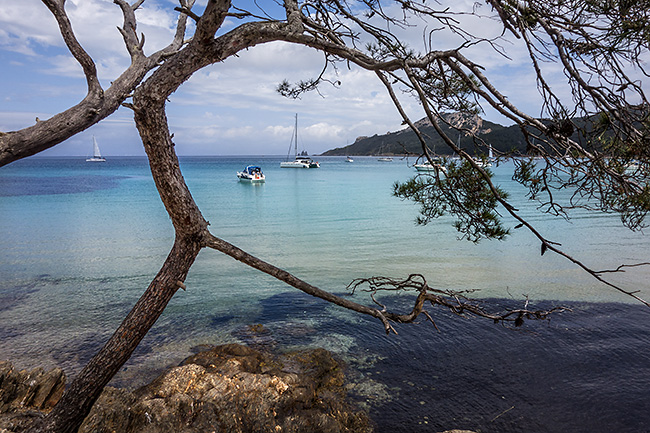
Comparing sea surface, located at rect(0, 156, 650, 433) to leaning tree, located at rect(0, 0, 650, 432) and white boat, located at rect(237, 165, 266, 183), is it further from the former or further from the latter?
white boat, located at rect(237, 165, 266, 183)

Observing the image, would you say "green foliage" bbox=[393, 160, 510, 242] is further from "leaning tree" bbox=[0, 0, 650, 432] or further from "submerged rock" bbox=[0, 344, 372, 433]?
"submerged rock" bbox=[0, 344, 372, 433]

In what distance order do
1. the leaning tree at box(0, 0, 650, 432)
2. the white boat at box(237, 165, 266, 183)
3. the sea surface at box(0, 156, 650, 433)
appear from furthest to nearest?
the white boat at box(237, 165, 266, 183), the sea surface at box(0, 156, 650, 433), the leaning tree at box(0, 0, 650, 432)

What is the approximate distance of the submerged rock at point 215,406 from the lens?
11.7 feet

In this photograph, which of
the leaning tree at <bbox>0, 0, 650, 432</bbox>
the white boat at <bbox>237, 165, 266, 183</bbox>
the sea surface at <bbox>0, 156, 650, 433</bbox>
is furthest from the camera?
the white boat at <bbox>237, 165, 266, 183</bbox>

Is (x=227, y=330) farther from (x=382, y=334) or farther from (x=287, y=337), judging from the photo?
(x=382, y=334)

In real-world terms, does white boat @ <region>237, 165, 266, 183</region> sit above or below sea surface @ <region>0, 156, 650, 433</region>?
above

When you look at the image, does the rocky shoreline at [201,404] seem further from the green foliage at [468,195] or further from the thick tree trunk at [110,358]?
the green foliage at [468,195]

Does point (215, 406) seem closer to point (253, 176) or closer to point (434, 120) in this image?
point (434, 120)

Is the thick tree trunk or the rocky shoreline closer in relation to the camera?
the thick tree trunk

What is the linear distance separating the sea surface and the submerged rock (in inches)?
33.4

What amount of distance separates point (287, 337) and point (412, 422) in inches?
102

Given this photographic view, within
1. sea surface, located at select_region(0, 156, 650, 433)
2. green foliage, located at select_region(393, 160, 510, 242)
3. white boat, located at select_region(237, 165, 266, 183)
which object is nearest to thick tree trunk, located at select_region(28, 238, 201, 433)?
sea surface, located at select_region(0, 156, 650, 433)

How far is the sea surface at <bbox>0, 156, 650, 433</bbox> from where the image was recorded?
5004 mm

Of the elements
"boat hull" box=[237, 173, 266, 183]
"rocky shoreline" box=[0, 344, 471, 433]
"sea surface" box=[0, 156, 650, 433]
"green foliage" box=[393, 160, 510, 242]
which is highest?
"green foliage" box=[393, 160, 510, 242]
